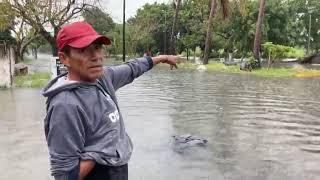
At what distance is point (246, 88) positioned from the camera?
18969 mm

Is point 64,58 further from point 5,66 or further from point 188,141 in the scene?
point 5,66

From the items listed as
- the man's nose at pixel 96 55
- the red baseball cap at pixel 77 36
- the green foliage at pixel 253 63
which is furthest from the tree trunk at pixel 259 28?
the red baseball cap at pixel 77 36

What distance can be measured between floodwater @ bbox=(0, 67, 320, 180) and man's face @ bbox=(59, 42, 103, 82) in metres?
3.81

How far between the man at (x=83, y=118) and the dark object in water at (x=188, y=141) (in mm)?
5401

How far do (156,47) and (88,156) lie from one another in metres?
60.6

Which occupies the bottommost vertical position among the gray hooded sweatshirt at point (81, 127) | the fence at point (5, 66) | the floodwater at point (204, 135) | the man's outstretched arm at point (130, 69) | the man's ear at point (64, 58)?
the floodwater at point (204, 135)

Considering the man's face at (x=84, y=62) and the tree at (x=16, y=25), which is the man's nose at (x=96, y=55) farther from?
the tree at (x=16, y=25)

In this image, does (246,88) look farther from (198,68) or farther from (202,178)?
(198,68)

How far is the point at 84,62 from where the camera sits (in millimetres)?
2637

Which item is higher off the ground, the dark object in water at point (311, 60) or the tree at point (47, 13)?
the tree at point (47, 13)

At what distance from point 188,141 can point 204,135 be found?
85cm

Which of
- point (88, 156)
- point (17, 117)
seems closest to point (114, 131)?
point (88, 156)

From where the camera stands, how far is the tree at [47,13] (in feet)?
82.2

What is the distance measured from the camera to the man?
97.9 inches
